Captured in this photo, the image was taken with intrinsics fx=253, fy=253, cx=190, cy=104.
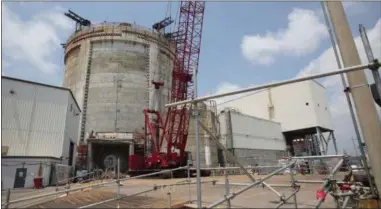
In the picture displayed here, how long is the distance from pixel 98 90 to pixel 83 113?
3718 millimetres

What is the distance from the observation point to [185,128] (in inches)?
1171

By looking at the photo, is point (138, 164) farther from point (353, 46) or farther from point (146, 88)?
point (353, 46)

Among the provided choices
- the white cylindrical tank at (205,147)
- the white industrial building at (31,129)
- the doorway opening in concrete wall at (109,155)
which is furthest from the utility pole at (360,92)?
the doorway opening in concrete wall at (109,155)

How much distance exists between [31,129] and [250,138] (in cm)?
2855

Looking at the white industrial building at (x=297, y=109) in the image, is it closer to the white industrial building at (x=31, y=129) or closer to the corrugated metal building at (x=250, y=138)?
the corrugated metal building at (x=250, y=138)

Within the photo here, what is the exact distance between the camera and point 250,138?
127 ft

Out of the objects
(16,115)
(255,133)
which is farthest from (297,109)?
(16,115)

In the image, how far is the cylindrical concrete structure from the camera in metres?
34.3

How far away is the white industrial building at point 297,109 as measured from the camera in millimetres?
39812

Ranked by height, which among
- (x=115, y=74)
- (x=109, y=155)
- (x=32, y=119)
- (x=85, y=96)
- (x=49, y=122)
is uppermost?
(x=115, y=74)

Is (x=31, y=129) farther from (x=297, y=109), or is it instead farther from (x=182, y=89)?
(x=297, y=109)

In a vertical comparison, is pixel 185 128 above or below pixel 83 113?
below

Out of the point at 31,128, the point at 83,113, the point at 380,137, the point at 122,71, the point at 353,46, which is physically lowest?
the point at 380,137

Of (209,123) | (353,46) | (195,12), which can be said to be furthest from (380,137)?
(209,123)
